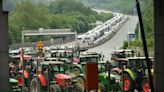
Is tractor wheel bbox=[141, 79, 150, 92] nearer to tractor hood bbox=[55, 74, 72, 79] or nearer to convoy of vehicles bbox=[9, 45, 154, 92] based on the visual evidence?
convoy of vehicles bbox=[9, 45, 154, 92]

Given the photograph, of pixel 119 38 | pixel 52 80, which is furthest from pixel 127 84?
pixel 119 38

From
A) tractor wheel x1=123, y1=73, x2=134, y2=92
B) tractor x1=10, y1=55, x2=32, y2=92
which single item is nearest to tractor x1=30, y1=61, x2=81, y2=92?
tractor x1=10, y1=55, x2=32, y2=92

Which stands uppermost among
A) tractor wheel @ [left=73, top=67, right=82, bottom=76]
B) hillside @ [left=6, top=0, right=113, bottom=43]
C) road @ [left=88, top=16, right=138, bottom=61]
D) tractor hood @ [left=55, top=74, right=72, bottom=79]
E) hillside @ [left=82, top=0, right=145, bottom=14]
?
hillside @ [left=82, top=0, right=145, bottom=14]

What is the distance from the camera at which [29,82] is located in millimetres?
21062

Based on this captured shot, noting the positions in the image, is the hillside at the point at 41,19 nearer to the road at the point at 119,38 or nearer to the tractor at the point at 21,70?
the road at the point at 119,38

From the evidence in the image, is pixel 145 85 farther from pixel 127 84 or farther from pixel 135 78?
pixel 127 84

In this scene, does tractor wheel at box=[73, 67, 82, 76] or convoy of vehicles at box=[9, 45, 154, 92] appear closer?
convoy of vehicles at box=[9, 45, 154, 92]

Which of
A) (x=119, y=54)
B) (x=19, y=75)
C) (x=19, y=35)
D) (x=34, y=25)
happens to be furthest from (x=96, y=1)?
(x=19, y=75)

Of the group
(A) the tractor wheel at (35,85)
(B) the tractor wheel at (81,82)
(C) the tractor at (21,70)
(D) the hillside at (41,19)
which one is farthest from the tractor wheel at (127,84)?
(D) the hillside at (41,19)
